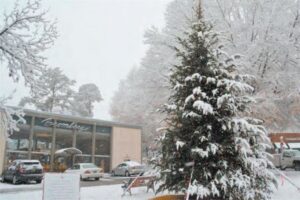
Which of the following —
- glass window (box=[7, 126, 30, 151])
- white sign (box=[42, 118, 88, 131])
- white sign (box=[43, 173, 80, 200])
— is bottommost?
white sign (box=[43, 173, 80, 200])

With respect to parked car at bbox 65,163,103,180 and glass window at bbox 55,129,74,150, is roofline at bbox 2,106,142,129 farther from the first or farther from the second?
parked car at bbox 65,163,103,180

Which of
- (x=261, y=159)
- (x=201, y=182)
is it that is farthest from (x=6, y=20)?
(x=261, y=159)

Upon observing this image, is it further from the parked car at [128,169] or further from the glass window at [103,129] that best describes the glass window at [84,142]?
the parked car at [128,169]

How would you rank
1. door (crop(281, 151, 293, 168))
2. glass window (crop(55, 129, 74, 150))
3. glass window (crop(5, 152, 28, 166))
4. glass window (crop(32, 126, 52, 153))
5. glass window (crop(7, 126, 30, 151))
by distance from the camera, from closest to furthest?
door (crop(281, 151, 293, 168))
glass window (crop(5, 152, 28, 166))
glass window (crop(7, 126, 30, 151))
glass window (crop(32, 126, 52, 153))
glass window (crop(55, 129, 74, 150))

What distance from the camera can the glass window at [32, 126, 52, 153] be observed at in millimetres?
36375

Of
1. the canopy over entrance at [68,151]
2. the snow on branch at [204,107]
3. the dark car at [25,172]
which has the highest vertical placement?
the canopy over entrance at [68,151]

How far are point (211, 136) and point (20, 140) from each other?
28537 mm

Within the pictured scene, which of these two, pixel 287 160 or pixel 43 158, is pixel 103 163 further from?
pixel 287 160

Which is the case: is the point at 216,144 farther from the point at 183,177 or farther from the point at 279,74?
the point at 279,74

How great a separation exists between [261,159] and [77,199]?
4472 mm

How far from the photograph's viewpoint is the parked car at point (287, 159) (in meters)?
29.2

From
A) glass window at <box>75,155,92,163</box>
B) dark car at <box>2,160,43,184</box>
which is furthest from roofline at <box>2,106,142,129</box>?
dark car at <box>2,160,43,184</box>

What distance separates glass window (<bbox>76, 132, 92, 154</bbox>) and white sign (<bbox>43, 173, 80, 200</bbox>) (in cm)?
3170

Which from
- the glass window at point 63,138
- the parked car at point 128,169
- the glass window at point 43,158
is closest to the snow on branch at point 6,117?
the parked car at point 128,169
